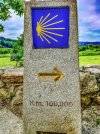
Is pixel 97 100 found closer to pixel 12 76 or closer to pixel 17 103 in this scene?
pixel 17 103

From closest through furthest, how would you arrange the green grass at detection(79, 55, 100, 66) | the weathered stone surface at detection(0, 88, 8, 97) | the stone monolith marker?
the stone monolith marker → the weathered stone surface at detection(0, 88, 8, 97) → the green grass at detection(79, 55, 100, 66)

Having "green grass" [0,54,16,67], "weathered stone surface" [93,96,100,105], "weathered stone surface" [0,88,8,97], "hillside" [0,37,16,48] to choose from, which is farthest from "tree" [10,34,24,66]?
"weathered stone surface" [93,96,100,105]

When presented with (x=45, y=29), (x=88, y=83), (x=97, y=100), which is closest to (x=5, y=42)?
(x=88, y=83)

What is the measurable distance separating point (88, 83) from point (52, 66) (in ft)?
4.36

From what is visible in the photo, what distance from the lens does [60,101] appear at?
14.0 feet

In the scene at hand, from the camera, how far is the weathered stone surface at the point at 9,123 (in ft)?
16.4

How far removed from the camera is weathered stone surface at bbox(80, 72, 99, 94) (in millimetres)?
5410

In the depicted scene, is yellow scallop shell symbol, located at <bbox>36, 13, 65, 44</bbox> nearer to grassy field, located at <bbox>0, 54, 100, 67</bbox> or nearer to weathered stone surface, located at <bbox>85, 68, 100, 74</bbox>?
weathered stone surface, located at <bbox>85, 68, 100, 74</bbox>

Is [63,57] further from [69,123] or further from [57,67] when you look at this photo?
[69,123]

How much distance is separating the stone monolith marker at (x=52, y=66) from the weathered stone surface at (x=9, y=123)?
69cm

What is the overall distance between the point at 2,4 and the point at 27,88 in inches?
103

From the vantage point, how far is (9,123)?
16.9 ft

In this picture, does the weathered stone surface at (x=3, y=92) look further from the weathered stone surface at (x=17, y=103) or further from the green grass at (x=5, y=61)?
the green grass at (x=5, y=61)

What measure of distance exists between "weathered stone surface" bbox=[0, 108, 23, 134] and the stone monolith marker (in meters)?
0.69
